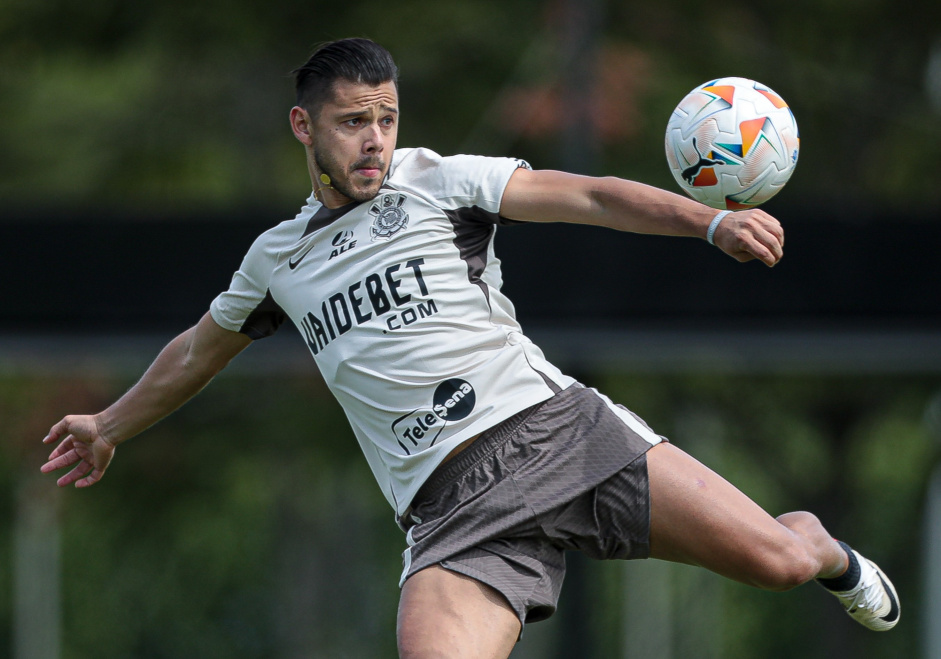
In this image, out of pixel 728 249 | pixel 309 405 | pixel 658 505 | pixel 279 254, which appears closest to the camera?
pixel 728 249

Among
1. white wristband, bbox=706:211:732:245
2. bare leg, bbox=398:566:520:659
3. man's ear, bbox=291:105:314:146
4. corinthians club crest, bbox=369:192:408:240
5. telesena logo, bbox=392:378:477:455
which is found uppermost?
man's ear, bbox=291:105:314:146

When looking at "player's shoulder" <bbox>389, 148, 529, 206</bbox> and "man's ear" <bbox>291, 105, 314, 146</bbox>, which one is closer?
"player's shoulder" <bbox>389, 148, 529, 206</bbox>

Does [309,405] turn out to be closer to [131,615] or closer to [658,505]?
[131,615]

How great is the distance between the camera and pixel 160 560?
12.5 metres

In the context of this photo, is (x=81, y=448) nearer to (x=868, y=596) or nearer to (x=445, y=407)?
(x=445, y=407)

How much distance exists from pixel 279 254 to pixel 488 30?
30.0ft

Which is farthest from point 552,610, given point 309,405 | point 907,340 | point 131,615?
point 131,615

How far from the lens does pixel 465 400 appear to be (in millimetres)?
4484

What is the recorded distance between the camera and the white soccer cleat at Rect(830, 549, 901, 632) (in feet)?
16.3

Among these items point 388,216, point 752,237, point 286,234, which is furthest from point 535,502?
point 286,234

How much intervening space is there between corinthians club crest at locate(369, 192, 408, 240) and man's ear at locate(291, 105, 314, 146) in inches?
13.5

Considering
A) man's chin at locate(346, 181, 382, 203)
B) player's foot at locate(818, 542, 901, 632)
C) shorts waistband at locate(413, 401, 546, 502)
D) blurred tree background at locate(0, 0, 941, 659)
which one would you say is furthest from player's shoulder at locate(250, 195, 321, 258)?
blurred tree background at locate(0, 0, 941, 659)

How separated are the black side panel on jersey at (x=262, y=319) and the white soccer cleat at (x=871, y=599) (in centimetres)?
233

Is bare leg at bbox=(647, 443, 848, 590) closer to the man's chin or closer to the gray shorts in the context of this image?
the gray shorts
